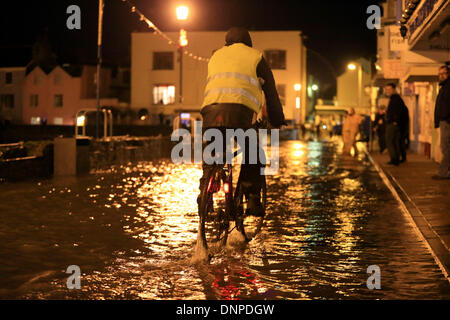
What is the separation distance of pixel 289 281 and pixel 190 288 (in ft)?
2.65

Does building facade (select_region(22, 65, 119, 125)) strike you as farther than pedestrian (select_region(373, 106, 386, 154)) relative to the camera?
Yes

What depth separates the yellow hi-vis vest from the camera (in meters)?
7.36

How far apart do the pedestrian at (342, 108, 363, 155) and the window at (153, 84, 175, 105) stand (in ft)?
152

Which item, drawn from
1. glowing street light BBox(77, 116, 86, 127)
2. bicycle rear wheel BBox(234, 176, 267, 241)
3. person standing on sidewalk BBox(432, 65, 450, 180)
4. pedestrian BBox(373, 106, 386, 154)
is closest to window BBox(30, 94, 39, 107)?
pedestrian BBox(373, 106, 386, 154)

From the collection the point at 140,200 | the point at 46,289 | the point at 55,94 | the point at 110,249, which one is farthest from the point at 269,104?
the point at 55,94

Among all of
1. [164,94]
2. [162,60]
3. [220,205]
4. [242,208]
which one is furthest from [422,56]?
[162,60]

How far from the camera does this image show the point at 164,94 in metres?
75.5

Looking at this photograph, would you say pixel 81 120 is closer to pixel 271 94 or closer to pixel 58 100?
pixel 271 94

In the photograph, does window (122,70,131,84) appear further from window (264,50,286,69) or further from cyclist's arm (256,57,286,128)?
cyclist's arm (256,57,286,128)

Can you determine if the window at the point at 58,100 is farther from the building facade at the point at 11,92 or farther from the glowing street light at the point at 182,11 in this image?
the glowing street light at the point at 182,11

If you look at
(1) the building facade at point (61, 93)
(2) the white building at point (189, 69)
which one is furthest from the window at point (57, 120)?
(2) the white building at point (189, 69)
